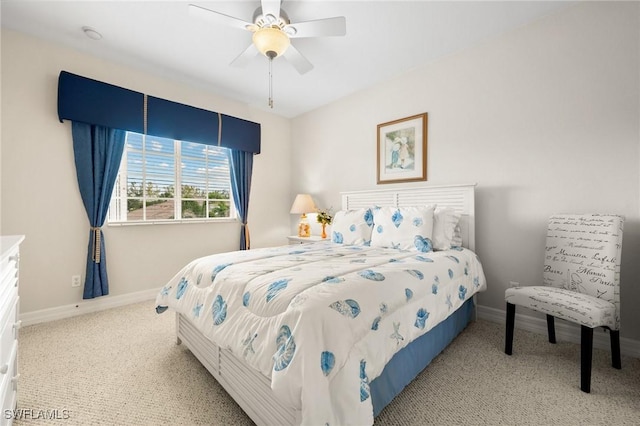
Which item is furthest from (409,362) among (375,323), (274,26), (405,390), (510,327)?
(274,26)

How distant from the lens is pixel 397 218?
2.66m

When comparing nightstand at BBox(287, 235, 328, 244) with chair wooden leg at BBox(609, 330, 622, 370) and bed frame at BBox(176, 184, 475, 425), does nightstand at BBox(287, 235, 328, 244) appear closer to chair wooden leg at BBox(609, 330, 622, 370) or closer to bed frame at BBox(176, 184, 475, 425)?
bed frame at BBox(176, 184, 475, 425)

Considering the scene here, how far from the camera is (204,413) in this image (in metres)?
1.43

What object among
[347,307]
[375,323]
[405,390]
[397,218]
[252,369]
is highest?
[397,218]

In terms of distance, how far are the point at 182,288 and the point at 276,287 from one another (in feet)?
3.23

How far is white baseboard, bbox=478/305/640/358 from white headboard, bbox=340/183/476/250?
2.23 feet

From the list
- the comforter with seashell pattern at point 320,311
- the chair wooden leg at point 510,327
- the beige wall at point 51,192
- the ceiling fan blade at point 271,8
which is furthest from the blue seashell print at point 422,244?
the beige wall at point 51,192

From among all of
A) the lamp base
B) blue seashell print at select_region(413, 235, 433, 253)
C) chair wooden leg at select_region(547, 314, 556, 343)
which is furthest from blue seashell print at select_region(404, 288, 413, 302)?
the lamp base

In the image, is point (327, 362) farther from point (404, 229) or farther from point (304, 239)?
point (304, 239)

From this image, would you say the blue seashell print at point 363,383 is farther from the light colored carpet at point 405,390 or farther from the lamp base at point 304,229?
the lamp base at point 304,229

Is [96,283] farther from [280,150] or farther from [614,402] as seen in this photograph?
[614,402]

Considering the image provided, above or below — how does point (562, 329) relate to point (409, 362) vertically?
below

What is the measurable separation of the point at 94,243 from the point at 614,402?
4.27m

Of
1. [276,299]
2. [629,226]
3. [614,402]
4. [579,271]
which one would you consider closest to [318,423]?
[276,299]
